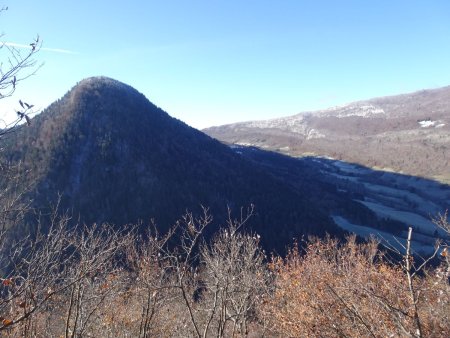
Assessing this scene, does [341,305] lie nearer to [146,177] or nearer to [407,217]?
[146,177]

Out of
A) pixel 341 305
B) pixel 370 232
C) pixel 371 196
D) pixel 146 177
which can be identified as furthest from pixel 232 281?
pixel 371 196

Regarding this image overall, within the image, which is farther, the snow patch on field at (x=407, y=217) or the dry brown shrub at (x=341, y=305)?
the snow patch on field at (x=407, y=217)

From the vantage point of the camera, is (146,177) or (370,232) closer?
(146,177)

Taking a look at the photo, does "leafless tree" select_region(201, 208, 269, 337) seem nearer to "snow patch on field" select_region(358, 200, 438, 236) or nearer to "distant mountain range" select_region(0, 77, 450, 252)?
"distant mountain range" select_region(0, 77, 450, 252)

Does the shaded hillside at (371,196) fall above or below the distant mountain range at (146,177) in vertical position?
below

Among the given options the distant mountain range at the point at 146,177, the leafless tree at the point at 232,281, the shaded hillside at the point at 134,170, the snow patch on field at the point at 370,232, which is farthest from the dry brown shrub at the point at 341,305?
the snow patch on field at the point at 370,232

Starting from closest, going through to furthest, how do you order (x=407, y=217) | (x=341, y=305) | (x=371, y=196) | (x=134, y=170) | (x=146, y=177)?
(x=341, y=305), (x=146, y=177), (x=134, y=170), (x=407, y=217), (x=371, y=196)

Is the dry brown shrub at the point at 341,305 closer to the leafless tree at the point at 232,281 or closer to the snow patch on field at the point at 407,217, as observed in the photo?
the leafless tree at the point at 232,281

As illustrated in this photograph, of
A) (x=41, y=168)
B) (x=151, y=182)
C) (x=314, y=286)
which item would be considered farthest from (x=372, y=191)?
(x=314, y=286)

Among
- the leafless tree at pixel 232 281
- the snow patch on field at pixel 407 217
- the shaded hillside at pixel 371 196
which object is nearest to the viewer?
the leafless tree at pixel 232 281

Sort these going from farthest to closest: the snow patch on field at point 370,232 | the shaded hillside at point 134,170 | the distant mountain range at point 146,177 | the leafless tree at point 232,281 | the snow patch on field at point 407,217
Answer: the snow patch on field at point 407,217 < the snow patch on field at point 370,232 < the shaded hillside at point 134,170 < the distant mountain range at point 146,177 < the leafless tree at point 232,281
